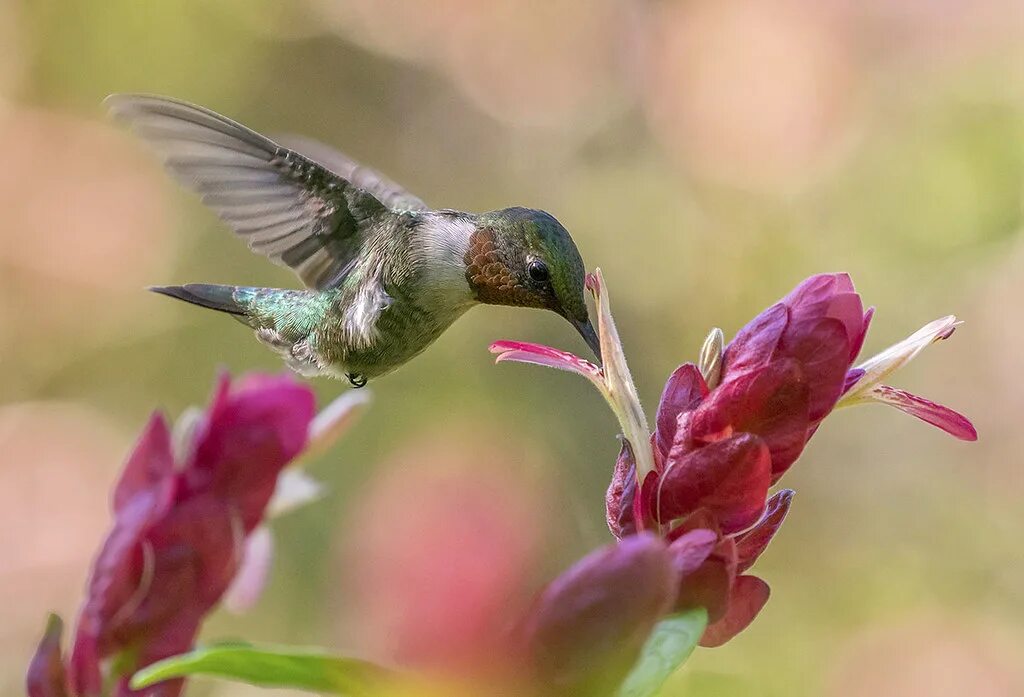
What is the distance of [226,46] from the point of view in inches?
173

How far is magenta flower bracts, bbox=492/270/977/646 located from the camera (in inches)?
33.0

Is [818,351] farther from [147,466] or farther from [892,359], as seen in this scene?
[147,466]

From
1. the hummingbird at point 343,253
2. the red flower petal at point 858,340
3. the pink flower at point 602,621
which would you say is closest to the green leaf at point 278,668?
the pink flower at point 602,621

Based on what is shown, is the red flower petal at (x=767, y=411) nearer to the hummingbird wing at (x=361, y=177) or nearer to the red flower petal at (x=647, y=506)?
the red flower petal at (x=647, y=506)

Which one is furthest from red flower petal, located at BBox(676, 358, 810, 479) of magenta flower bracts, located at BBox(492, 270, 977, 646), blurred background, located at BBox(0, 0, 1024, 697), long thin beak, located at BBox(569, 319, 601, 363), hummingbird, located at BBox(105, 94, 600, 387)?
blurred background, located at BBox(0, 0, 1024, 697)

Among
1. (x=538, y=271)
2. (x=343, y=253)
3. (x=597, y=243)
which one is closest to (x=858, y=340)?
(x=538, y=271)

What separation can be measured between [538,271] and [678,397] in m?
0.52

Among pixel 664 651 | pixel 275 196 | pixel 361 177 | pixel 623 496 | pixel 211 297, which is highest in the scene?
pixel 361 177

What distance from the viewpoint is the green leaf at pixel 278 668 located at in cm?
66

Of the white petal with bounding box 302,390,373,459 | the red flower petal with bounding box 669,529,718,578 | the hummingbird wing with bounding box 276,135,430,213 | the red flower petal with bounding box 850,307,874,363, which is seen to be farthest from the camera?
the hummingbird wing with bounding box 276,135,430,213

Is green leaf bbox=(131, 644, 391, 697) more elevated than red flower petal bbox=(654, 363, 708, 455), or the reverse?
red flower petal bbox=(654, 363, 708, 455)

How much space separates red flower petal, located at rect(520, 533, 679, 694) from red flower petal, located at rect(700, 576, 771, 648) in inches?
7.0

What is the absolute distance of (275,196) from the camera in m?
1.73

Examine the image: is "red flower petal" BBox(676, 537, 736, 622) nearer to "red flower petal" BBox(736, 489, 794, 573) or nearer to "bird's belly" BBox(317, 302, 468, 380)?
"red flower petal" BBox(736, 489, 794, 573)
